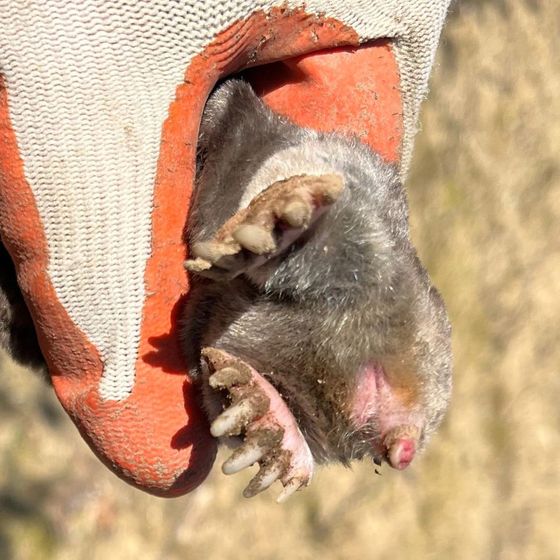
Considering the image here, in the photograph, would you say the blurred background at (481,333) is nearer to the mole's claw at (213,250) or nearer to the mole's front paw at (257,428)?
the mole's front paw at (257,428)

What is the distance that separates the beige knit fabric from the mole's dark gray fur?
133 millimetres

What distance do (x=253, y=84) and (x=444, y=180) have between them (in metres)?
2.87

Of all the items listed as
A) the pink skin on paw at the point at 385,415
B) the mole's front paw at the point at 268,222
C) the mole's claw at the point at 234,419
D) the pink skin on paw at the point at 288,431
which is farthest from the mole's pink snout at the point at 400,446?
the mole's front paw at the point at 268,222

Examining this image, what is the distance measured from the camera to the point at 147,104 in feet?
4.06

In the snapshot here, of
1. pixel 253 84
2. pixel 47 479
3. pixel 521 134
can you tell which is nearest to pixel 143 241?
pixel 253 84

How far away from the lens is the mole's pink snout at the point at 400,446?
4.69 feet

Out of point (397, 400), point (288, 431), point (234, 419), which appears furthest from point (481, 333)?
point (234, 419)

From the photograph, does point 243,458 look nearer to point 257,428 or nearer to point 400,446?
point 257,428

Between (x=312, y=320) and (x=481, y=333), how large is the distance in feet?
10.2

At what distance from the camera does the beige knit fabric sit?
1.15m

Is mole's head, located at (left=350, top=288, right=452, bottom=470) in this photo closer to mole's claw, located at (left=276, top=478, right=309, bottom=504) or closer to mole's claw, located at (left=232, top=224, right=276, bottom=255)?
mole's claw, located at (left=276, top=478, right=309, bottom=504)

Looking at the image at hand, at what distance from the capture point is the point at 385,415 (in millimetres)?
1459

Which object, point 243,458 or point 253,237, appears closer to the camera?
point 253,237

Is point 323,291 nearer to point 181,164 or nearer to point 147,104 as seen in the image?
point 181,164
